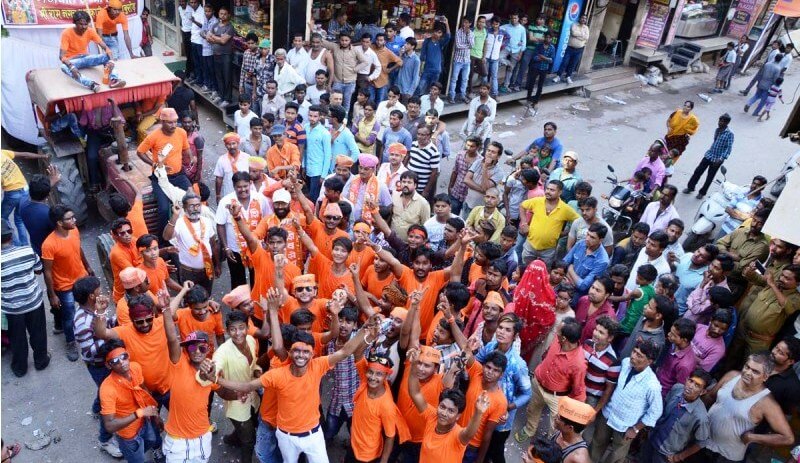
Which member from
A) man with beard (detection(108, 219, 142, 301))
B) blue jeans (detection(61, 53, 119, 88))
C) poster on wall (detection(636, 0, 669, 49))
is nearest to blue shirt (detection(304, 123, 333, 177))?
blue jeans (detection(61, 53, 119, 88))

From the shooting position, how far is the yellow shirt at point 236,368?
4.27 metres

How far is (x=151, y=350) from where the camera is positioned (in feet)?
14.4

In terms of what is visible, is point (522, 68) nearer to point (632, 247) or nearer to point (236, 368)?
point (632, 247)

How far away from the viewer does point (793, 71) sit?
1908 centimetres

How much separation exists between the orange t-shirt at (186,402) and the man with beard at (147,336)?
0.23 ft

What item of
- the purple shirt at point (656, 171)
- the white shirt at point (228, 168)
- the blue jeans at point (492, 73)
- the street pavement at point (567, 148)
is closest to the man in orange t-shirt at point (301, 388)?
the street pavement at point (567, 148)

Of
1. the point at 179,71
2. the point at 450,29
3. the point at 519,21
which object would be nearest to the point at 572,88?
the point at 519,21

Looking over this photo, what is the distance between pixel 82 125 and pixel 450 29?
287 inches

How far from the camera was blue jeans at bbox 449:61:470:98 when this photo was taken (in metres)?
12.0

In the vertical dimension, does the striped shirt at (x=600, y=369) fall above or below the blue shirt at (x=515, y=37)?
below

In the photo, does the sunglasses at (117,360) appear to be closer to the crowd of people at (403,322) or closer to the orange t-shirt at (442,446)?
the crowd of people at (403,322)

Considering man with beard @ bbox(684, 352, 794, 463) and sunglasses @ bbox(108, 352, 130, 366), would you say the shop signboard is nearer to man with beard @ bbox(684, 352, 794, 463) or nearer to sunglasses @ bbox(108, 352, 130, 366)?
man with beard @ bbox(684, 352, 794, 463)

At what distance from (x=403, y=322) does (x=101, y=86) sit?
4.72 meters

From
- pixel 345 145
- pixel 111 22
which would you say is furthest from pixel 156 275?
pixel 111 22
